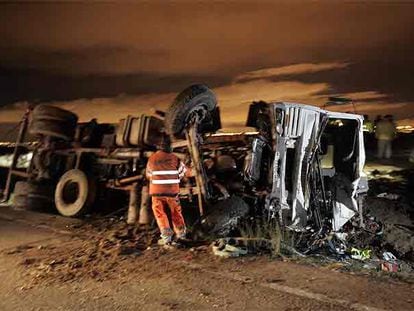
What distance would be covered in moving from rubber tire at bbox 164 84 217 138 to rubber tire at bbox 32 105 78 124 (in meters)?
3.26

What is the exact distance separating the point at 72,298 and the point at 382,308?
2692mm

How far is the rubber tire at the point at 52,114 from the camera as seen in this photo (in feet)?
32.8

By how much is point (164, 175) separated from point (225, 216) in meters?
1.00

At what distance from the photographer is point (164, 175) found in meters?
6.53

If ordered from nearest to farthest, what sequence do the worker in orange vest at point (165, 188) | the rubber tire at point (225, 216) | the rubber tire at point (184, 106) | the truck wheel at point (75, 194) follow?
the worker in orange vest at point (165, 188)
the rubber tire at point (225, 216)
the rubber tire at point (184, 106)
the truck wheel at point (75, 194)

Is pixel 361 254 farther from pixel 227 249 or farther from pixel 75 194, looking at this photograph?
pixel 75 194

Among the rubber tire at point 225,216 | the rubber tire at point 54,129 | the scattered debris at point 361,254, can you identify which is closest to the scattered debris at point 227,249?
the rubber tire at point 225,216

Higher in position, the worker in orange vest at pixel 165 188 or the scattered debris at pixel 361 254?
the worker in orange vest at pixel 165 188

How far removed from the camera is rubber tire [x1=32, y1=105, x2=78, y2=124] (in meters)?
10.0

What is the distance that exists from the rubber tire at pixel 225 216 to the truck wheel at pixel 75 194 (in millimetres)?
2985

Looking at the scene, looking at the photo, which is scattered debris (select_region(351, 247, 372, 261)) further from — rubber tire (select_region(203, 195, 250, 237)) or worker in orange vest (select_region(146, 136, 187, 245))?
worker in orange vest (select_region(146, 136, 187, 245))

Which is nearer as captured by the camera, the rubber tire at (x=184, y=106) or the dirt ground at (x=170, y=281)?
the dirt ground at (x=170, y=281)

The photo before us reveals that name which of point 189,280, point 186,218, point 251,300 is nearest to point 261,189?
point 186,218

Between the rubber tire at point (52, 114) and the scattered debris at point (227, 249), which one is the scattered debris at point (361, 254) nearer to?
the scattered debris at point (227, 249)
